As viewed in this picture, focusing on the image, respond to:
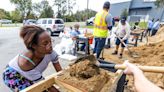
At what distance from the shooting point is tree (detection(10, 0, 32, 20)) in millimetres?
48469

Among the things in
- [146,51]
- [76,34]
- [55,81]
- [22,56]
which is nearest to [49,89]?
[55,81]

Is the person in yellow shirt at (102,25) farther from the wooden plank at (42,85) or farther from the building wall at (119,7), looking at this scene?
the building wall at (119,7)

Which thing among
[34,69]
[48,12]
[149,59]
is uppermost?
[48,12]

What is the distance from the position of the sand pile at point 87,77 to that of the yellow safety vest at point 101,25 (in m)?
4.77

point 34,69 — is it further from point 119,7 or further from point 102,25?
point 119,7

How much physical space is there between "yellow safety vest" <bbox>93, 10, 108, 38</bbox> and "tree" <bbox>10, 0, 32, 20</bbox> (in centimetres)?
4410

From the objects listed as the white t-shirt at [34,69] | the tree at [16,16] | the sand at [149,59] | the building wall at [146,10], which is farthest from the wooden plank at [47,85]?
the tree at [16,16]

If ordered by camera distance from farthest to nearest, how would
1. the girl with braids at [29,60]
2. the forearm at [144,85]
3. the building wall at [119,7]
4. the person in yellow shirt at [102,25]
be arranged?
the building wall at [119,7] → the person in yellow shirt at [102,25] → the girl with braids at [29,60] → the forearm at [144,85]

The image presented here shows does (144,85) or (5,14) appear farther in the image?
(5,14)

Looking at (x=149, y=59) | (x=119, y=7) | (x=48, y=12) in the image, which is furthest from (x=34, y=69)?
(x=119, y=7)

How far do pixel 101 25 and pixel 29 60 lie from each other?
511 cm

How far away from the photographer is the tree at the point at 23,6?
159 ft

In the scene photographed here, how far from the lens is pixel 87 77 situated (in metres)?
2.28

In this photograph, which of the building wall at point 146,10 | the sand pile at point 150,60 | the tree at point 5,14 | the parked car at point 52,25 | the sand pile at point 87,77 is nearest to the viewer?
the sand pile at point 87,77
